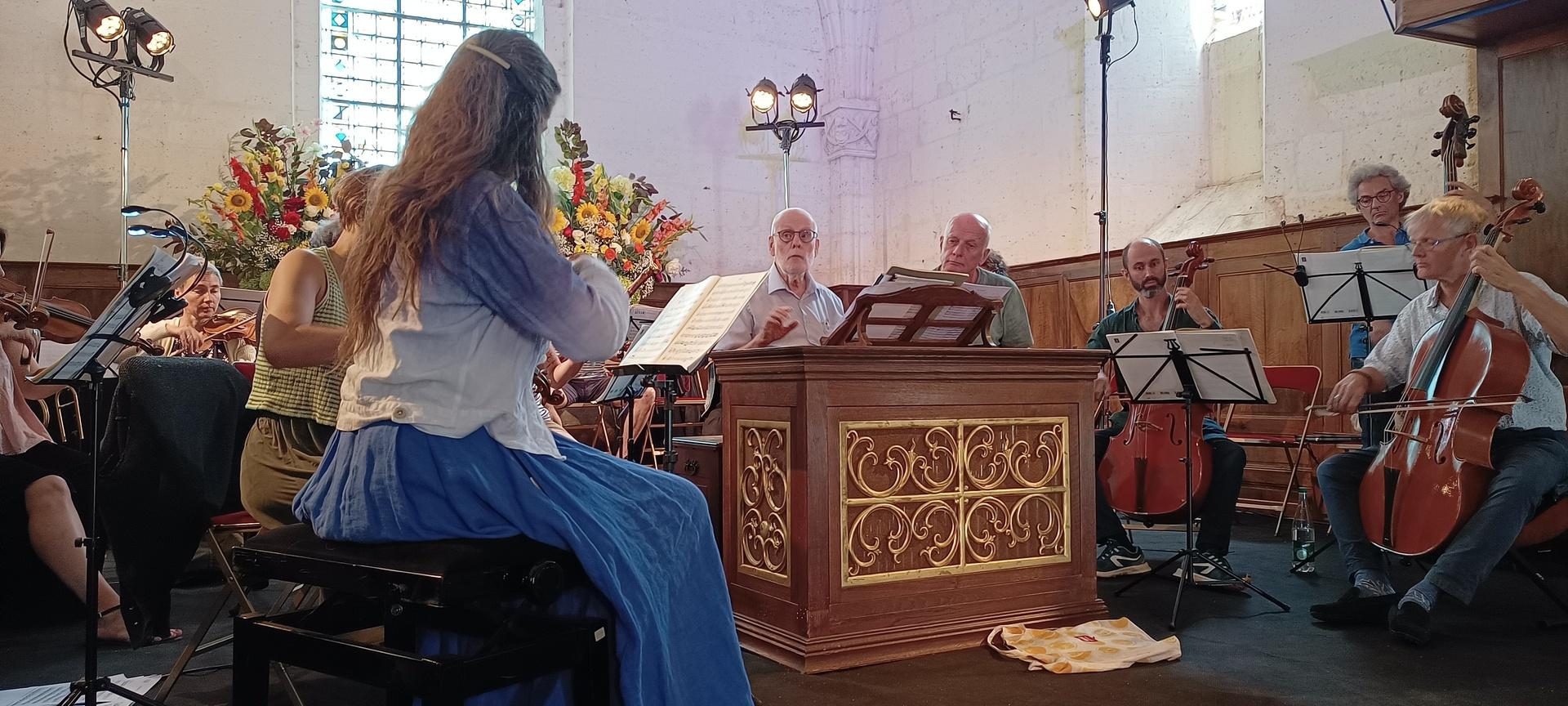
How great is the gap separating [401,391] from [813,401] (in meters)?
1.44

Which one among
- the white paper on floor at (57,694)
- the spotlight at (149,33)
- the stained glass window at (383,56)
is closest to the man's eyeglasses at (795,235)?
the white paper on floor at (57,694)

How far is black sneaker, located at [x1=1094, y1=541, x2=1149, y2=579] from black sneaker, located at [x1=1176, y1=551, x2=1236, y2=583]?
235 mm

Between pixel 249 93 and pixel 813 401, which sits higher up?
pixel 249 93

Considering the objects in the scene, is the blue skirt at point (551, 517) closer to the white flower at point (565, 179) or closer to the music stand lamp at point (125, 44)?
the white flower at point (565, 179)

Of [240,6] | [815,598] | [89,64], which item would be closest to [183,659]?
[815,598]

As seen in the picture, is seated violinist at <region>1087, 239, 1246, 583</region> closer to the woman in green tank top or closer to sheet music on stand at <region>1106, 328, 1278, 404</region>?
sheet music on stand at <region>1106, 328, 1278, 404</region>

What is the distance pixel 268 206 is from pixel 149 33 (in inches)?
78.9

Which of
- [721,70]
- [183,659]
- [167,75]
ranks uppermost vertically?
[721,70]

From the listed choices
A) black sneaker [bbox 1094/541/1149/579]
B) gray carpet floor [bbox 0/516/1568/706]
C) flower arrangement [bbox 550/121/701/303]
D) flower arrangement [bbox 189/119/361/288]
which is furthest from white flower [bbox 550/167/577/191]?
black sneaker [bbox 1094/541/1149/579]

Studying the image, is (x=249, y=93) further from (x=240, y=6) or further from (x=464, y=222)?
(x=464, y=222)

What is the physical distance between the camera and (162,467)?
274 cm

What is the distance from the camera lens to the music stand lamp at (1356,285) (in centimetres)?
445

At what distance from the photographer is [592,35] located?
9.30m

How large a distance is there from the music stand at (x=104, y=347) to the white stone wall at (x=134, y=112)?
5.98 metres
